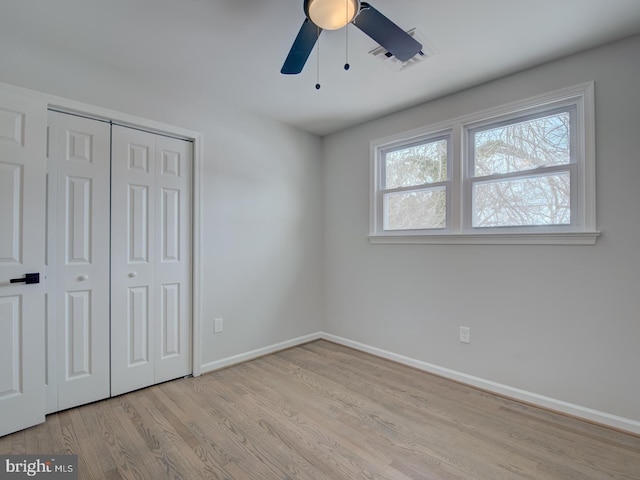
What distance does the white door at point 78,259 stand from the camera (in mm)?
2148

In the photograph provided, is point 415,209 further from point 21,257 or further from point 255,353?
point 21,257

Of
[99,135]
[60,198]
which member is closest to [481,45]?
[99,135]

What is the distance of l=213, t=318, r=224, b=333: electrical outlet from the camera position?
2941 mm

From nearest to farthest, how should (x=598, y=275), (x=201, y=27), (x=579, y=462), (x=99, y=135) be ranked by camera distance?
(x=579, y=462) < (x=201, y=27) < (x=598, y=275) < (x=99, y=135)

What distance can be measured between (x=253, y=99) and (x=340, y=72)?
3.00 feet

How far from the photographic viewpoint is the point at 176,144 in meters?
2.72

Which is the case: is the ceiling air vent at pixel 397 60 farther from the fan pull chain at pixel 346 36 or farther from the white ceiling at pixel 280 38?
the fan pull chain at pixel 346 36

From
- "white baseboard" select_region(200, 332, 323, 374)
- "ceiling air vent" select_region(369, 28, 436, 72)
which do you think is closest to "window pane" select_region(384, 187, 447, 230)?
"ceiling air vent" select_region(369, 28, 436, 72)

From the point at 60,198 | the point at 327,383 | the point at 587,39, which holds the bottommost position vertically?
the point at 327,383

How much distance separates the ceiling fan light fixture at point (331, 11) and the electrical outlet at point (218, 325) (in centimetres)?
252

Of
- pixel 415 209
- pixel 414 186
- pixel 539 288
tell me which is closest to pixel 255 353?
pixel 415 209

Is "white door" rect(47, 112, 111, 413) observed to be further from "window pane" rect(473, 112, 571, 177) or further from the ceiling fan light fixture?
"window pane" rect(473, 112, 571, 177)

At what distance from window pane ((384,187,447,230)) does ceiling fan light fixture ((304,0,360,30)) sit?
1.90 meters

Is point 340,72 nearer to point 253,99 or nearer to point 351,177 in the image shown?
point 253,99
